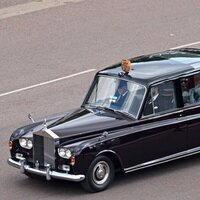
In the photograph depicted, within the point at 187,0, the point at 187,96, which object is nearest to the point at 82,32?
the point at 187,0

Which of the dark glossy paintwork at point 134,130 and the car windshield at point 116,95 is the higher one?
the car windshield at point 116,95

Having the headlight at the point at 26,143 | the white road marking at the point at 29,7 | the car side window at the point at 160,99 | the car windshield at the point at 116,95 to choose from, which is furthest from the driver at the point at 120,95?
the white road marking at the point at 29,7

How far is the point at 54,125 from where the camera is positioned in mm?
12508

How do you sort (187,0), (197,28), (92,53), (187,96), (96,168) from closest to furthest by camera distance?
(96,168) < (187,96) < (92,53) < (197,28) < (187,0)

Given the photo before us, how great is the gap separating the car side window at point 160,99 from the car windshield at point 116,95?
0.43ft

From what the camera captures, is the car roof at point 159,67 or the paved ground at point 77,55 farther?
the car roof at point 159,67

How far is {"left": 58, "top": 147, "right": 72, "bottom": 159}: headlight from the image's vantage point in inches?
468

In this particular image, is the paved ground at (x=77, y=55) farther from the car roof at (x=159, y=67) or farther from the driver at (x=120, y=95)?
the car roof at (x=159, y=67)

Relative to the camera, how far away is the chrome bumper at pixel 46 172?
1184 cm

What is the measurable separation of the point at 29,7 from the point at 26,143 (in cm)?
1103

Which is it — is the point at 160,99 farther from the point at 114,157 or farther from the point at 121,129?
the point at 114,157

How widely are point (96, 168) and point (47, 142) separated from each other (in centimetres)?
78

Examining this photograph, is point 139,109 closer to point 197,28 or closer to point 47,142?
point 47,142

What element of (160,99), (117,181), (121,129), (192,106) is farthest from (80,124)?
(192,106)
